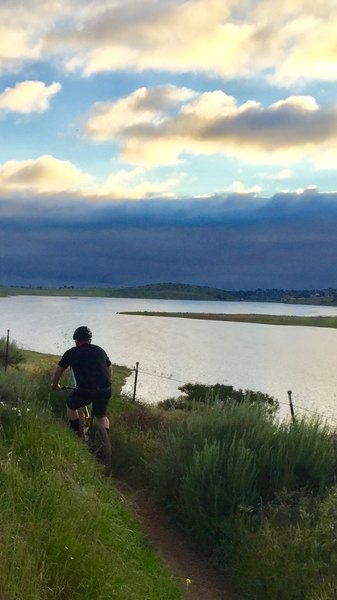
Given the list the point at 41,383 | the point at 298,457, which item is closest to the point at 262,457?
the point at 298,457

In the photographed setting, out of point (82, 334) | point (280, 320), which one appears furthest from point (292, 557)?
point (280, 320)

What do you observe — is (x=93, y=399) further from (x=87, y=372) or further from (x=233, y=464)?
(x=233, y=464)

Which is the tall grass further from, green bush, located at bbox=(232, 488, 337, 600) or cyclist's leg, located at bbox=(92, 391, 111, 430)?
cyclist's leg, located at bbox=(92, 391, 111, 430)

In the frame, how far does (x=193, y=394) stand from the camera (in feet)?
96.4

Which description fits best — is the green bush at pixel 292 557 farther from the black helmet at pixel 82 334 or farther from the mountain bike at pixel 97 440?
the black helmet at pixel 82 334

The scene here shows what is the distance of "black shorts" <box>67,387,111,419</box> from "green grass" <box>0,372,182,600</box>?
1.45 m

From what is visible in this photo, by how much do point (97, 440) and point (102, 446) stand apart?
148 millimetres

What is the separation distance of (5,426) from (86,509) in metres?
3.06

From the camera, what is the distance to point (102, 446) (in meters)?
9.03

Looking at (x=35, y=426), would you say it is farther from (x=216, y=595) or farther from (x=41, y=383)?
(x=41, y=383)

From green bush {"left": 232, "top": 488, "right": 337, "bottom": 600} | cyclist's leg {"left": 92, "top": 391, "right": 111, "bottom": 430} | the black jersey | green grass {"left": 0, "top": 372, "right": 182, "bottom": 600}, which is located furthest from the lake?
green bush {"left": 232, "top": 488, "right": 337, "bottom": 600}

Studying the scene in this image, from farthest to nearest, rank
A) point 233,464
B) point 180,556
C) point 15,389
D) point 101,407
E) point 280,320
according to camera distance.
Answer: point 280,320, point 15,389, point 101,407, point 233,464, point 180,556

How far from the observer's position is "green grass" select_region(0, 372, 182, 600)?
4.33 meters

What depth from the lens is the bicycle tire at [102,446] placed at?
29.5 feet
